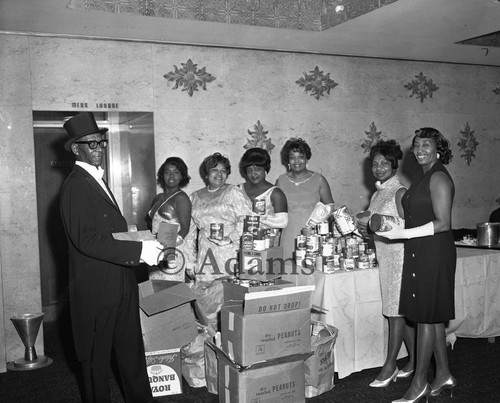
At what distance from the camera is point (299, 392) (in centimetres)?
323

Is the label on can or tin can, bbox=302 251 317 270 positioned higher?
the label on can

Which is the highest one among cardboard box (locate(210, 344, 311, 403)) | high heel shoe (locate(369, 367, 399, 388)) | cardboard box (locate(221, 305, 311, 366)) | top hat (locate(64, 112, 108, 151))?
top hat (locate(64, 112, 108, 151))

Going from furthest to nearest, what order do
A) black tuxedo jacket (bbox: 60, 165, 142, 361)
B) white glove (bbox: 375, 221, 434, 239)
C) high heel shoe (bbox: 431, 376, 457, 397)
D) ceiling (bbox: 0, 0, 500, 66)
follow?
1. ceiling (bbox: 0, 0, 500, 66)
2. high heel shoe (bbox: 431, 376, 457, 397)
3. white glove (bbox: 375, 221, 434, 239)
4. black tuxedo jacket (bbox: 60, 165, 142, 361)

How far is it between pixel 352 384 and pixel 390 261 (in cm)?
86

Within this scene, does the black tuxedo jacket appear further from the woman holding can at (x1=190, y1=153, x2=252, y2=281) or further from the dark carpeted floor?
the woman holding can at (x1=190, y1=153, x2=252, y2=281)

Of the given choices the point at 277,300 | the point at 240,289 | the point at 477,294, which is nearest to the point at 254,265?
the point at 240,289


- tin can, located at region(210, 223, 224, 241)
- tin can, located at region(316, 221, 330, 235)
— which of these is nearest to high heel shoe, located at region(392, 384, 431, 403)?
tin can, located at region(316, 221, 330, 235)

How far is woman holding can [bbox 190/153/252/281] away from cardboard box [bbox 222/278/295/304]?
0.55 metres

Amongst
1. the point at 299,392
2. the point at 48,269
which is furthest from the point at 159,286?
the point at 48,269

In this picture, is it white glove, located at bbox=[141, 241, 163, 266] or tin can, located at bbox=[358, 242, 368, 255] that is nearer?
white glove, located at bbox=[141, 241, 163, 266]

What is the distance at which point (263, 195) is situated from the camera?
4.46 m

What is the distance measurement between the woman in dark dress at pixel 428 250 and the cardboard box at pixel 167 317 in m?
1.33

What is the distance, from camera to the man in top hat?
2.84 m

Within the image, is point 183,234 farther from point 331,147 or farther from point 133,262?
point 331,147
